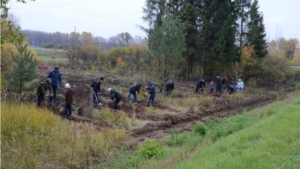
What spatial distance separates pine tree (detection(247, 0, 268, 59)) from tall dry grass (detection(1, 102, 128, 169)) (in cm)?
3043

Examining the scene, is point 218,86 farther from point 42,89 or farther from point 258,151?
point 258,151

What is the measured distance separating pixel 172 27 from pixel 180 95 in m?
4.99

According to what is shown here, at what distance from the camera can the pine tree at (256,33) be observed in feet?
120

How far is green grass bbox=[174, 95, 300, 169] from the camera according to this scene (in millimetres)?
6461

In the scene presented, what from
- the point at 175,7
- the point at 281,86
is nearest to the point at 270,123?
the point at 175,7

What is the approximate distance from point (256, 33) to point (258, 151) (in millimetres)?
31786

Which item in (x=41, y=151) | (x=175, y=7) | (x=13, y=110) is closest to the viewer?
(x=41, y=151)

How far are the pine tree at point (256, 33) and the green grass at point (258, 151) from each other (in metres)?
28.5

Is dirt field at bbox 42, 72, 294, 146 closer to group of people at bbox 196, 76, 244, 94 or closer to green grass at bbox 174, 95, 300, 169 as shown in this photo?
group of people at bbox 196, 76, 244, 94

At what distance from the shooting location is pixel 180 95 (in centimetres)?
2291

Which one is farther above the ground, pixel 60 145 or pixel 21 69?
pixel 21 69

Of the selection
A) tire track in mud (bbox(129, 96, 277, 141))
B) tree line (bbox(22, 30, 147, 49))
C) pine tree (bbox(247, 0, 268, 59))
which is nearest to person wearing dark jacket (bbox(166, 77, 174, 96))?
tire track in mud (bbox(129, 96, 277, 141))

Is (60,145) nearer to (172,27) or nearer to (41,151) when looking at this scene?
(41,151)

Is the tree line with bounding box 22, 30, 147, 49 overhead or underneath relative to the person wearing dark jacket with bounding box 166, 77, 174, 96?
overhead
